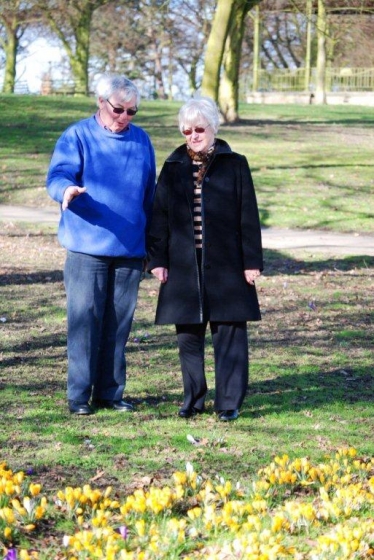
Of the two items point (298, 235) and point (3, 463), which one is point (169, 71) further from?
point (3, 463)

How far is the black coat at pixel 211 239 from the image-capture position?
598 cm

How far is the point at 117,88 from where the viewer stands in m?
5.75

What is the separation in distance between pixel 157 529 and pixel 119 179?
2.40 m

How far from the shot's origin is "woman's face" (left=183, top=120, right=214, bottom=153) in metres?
5.79

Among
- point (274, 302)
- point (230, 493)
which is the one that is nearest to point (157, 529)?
point (230, 493)

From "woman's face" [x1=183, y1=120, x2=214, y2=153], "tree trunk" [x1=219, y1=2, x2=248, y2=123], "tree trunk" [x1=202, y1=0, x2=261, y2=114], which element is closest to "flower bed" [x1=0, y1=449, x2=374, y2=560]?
"woman's face" [x1=183, y1=120, x2=214, y2=153]

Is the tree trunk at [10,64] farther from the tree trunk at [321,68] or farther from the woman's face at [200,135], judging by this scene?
the woman's face at [200,135]

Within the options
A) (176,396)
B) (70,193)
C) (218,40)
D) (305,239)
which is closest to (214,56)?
(218,40)

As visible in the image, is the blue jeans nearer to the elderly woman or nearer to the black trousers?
the elderly woman

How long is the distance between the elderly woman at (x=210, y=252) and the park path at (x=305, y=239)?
325 inches

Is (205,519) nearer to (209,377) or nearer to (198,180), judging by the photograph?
(198,180)

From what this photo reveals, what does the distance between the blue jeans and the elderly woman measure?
0.65 feet

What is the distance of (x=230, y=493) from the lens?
4664mm

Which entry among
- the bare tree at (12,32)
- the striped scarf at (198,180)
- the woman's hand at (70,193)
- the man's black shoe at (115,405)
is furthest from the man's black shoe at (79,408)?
the bare tree at (12,32)
